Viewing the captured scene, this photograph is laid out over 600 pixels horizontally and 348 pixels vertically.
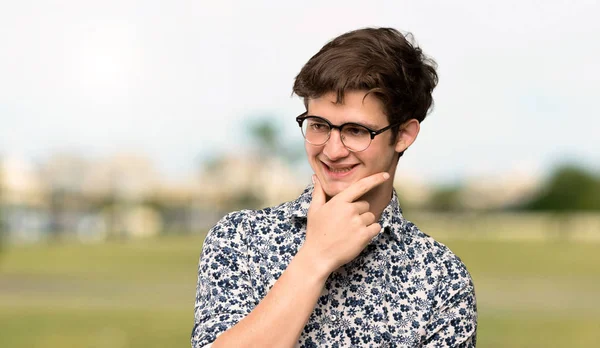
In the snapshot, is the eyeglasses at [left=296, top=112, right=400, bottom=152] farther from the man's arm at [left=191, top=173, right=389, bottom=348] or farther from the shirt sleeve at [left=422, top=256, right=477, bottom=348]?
the shirt sleeve at [left=422, top=256, right=477, bottom=348]

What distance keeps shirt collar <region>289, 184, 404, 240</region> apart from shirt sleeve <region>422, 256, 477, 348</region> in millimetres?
202

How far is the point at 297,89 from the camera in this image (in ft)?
8.29

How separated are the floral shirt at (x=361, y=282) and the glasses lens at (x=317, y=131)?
0.26 metres

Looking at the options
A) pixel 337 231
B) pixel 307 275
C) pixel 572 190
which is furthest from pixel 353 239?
pixel 572 190

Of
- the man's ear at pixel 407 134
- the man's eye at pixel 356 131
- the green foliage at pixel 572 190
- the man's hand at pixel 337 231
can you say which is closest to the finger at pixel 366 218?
the man's hand at pixel 337 231

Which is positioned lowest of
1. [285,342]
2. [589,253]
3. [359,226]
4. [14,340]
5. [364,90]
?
[589,253]

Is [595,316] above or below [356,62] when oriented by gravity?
below

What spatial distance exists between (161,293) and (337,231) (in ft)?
76.7

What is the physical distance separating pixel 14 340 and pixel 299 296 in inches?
577

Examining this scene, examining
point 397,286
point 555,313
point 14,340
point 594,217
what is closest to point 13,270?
point 14,340

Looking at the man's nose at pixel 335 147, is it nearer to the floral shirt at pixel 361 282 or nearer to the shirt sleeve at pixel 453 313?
the floral shirt at pixel 361 282

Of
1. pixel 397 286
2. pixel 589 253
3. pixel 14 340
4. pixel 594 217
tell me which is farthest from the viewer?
pixel 594 217

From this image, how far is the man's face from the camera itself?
2396mm

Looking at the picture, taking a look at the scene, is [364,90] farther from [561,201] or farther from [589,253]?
[561,201]
